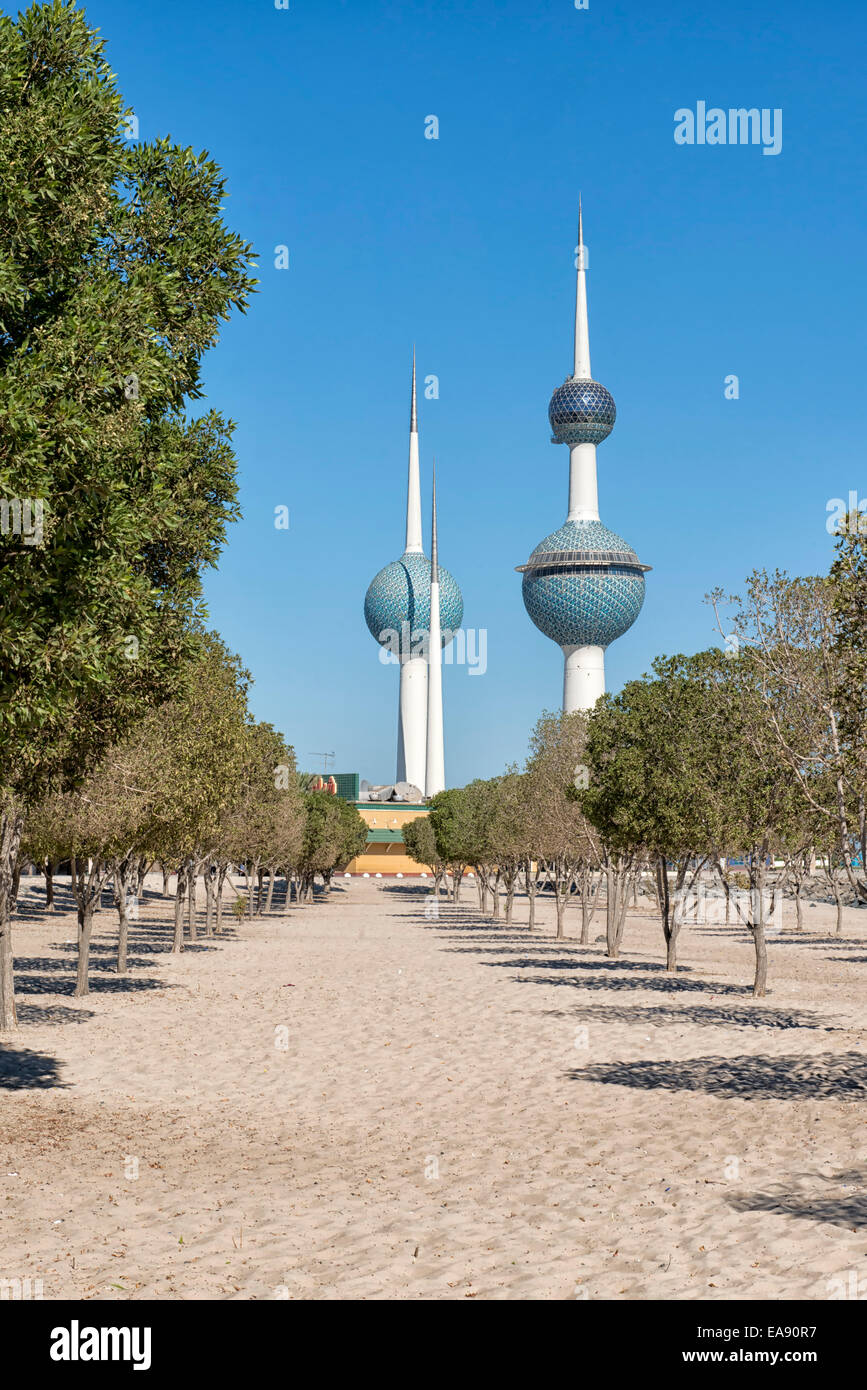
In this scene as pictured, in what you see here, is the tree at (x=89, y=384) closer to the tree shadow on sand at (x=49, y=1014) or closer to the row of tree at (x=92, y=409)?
the row of tree at (x=92, y=409)

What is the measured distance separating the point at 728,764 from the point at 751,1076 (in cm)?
1390

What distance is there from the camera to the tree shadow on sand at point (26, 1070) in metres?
20.7

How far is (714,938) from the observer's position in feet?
248

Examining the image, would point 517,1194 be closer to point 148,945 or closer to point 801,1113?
point 801,1113

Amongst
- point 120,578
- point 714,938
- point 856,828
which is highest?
point 120,578

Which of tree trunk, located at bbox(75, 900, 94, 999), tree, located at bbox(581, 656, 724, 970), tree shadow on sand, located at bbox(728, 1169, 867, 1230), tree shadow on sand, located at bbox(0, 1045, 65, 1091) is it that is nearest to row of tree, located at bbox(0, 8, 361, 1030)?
tree shadow on sand, located at bbox(0, 1045, 65, 1091)

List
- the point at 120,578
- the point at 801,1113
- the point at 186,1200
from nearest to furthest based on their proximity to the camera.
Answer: the point at 120,578 → the point at 186,1200 → the point at 801,1113

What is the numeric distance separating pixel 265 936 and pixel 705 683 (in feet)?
105

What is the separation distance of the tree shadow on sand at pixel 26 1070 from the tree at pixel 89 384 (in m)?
6.00

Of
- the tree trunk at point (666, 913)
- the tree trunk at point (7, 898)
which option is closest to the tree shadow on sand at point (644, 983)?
the tree trunk at point (666, 913)

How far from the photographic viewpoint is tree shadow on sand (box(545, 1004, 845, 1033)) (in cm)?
2928

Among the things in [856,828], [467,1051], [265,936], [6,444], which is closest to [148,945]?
[265,936]

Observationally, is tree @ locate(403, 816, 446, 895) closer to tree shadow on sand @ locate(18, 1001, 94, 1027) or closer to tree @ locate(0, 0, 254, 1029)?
tree shadow on sand @ locate(18, 1001, 94, 1027)

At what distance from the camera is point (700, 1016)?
30.7m
